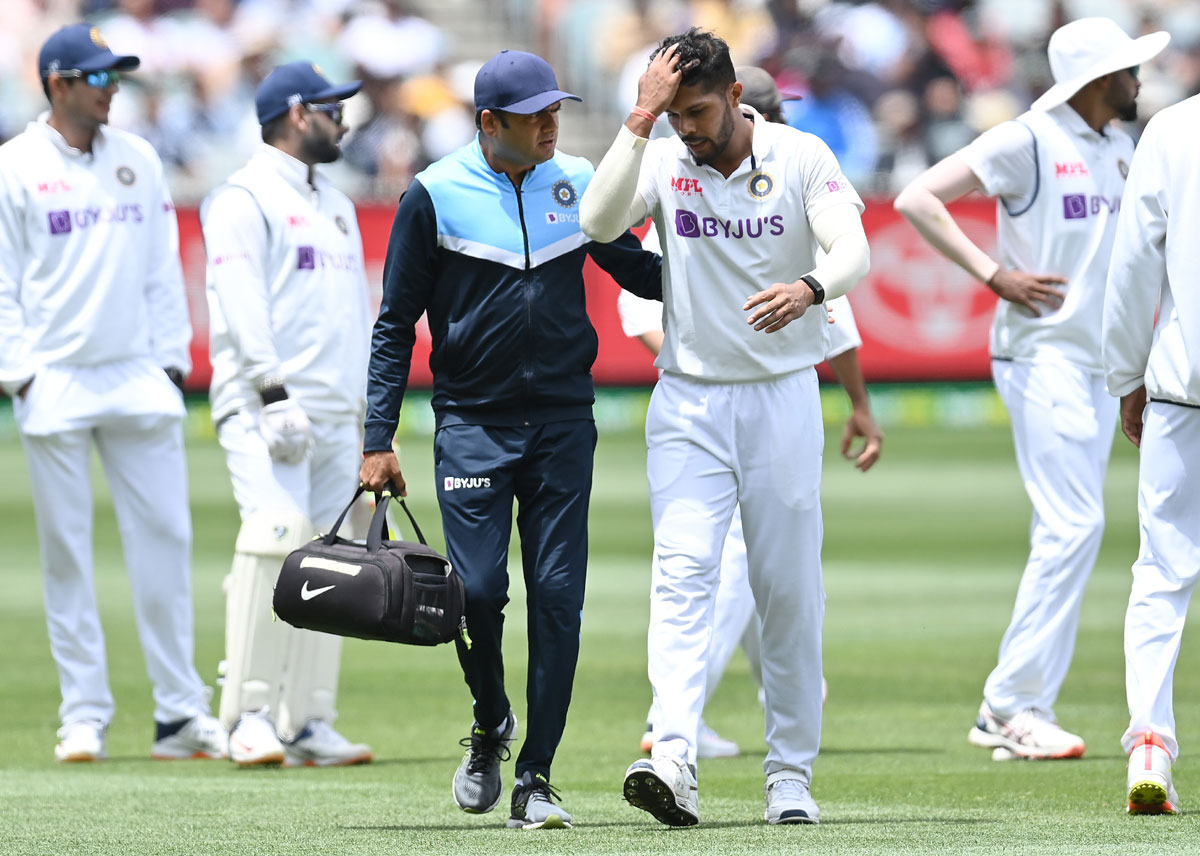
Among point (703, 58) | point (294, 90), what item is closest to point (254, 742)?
point (294, 90)

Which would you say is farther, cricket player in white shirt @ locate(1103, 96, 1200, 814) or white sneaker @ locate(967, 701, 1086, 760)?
white sneaker @ locate(967, 701, 1086, 760)

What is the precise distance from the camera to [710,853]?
17.4ft

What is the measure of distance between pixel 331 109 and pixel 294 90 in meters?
0.16

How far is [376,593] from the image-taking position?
19.1 ft

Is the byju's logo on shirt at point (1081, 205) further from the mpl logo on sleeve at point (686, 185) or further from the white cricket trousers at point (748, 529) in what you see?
the mpl logo on sleeve at point (686, 185)

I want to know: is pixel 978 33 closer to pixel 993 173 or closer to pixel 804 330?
pixel 993 173

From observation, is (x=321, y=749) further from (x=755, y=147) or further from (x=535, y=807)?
(x=755, y=147)

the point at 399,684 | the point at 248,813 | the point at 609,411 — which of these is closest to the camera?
the point at 248,813

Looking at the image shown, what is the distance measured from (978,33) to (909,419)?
563cm

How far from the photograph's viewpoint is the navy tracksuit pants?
6.11 metres

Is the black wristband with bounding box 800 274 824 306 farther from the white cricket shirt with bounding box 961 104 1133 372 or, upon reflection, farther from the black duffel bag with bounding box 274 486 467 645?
the white cricket shirt with bounding box 961 104 1133 372

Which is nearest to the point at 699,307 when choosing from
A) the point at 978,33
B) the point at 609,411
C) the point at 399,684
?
the point at 399,684

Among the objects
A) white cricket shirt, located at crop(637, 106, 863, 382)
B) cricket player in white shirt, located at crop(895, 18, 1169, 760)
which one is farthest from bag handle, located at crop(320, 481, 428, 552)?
cricket player in white shirt, located at crop(895, 18, 1169, 760)

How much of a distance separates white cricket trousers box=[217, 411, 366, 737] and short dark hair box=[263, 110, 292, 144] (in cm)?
108
